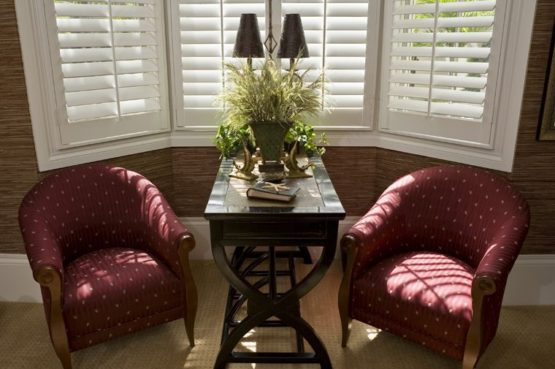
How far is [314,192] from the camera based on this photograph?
84.9 inches

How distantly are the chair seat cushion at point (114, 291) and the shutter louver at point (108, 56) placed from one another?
89 cm

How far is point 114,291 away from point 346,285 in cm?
106

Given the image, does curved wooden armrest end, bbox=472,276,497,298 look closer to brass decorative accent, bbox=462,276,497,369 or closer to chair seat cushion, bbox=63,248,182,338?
brass decorative accent, bbox=462,276,497,369

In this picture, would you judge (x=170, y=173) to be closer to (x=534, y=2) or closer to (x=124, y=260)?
(x=124, y=260)

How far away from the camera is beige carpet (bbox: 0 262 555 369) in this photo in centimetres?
229

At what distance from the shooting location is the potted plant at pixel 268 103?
7.34 feet

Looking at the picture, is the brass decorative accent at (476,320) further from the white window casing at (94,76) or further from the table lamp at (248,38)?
the white window casing at (94,76)

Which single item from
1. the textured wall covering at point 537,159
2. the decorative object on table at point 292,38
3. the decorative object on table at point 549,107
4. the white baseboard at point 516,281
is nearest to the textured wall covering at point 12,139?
the white baseboard at point 516,281

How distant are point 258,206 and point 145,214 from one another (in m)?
0.80

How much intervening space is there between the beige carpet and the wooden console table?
0.17 metres

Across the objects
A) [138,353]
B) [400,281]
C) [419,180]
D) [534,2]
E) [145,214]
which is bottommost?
[138,353]

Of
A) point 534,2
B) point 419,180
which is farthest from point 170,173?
point 534,2

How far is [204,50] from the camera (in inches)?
114

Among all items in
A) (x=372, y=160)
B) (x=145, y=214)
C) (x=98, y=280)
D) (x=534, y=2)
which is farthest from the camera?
(x=372, y=160)
